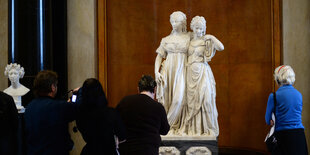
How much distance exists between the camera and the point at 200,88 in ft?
16.5

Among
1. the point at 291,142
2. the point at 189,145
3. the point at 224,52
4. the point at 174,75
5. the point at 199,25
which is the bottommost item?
the point at 189,145

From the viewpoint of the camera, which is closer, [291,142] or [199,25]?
[291,142]

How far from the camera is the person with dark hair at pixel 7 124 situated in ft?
10.3

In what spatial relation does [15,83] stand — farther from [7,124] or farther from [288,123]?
[288,123]

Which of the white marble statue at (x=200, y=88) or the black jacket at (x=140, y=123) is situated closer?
the black jacket at (x=140, y=123)

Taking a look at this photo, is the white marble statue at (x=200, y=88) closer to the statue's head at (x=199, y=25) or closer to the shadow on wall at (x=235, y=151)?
the statue's head at (x=199, y=25)

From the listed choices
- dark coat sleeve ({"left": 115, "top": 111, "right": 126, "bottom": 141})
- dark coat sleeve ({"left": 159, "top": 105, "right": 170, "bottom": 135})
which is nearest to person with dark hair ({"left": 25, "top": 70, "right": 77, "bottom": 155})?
dark coat sleeve ({"left": 115, "top": 111, "right": 126, "bottom": 141})

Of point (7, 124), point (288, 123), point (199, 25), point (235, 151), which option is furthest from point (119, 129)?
point (235, 151)

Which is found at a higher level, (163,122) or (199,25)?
(199,25)

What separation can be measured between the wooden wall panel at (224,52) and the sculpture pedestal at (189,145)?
1780 millimetres

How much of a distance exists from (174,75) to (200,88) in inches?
16.1

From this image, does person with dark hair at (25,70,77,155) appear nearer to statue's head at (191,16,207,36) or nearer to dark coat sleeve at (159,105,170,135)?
dark coat sleeve at (159,105,170,135)

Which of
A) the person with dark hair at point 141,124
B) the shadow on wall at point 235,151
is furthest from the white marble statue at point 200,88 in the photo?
the person with dark hair at point 141,124

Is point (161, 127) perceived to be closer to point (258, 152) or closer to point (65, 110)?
point (65, 110)
